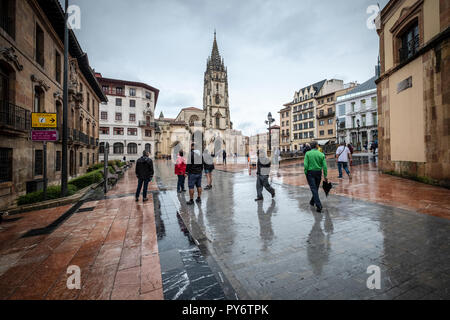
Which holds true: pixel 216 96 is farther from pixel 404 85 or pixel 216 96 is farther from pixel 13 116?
pixel 13 116

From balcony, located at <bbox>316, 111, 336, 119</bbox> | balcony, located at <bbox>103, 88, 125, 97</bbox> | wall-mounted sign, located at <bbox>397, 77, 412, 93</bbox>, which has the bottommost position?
wall-mounted sign, located at <bbox>397, 77, 412, 93</bbox>

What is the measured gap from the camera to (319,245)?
3.12 m

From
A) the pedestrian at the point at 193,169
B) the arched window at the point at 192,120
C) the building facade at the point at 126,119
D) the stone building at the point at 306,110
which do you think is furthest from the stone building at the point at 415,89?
the arched window at the point at 192,120

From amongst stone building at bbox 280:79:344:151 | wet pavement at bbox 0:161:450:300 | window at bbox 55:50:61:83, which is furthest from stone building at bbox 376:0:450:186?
stone building at bbox 280:79:344:151

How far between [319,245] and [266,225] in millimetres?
1194

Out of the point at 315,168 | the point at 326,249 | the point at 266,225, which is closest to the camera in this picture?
the point at 326,249

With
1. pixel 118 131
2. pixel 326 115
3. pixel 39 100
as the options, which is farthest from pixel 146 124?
pixel 326 115

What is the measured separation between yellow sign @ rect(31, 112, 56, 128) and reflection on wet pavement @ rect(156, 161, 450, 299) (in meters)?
5.60

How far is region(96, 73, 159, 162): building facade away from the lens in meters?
37.0

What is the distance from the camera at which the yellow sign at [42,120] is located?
6.32m

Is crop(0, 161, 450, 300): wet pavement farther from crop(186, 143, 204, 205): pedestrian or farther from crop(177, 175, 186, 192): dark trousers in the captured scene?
crop(177, 175, 186, 192): dark trousers

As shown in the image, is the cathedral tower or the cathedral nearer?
the cathedral
